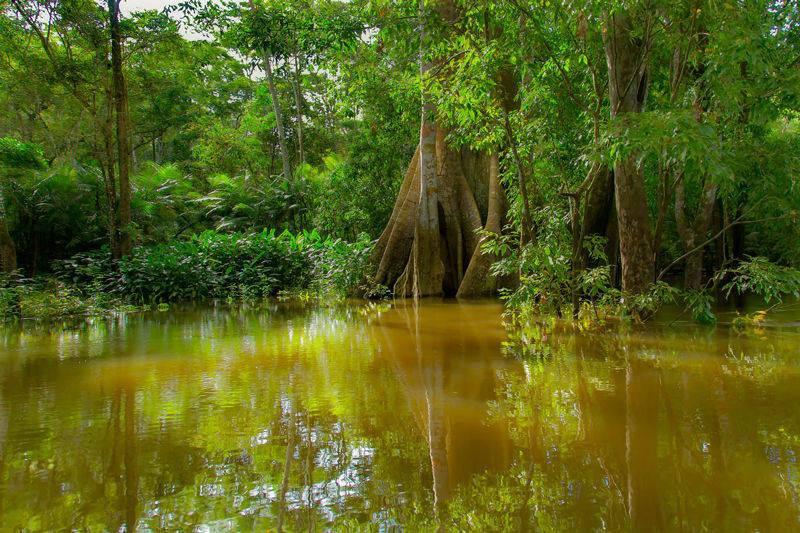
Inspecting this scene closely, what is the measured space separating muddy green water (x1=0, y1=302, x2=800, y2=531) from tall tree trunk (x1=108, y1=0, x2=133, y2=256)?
23.5ft

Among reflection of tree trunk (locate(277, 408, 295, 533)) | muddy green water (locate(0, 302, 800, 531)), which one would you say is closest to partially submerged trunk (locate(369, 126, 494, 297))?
muddy green water (locate(0, 302, 800, 531))

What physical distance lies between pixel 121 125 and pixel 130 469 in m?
10.2

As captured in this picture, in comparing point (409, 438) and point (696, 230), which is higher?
point (696, 230)

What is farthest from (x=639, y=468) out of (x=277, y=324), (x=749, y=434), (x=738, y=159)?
(x=277, y=324)

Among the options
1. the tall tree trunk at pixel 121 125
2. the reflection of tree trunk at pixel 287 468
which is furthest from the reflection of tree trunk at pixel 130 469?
the tall tree trunk at pixel 121 125

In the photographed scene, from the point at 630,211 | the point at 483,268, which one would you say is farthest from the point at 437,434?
the point at 483,268

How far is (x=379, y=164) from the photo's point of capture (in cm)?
1266

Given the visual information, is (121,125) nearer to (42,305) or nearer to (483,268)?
(42,305)

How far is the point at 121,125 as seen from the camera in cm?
1013

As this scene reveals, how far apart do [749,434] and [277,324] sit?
4920mm

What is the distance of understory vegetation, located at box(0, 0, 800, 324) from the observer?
454cm

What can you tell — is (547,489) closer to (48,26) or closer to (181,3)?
(181,3)

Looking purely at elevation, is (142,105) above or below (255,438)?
above

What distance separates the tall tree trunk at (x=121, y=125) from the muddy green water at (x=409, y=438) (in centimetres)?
715
